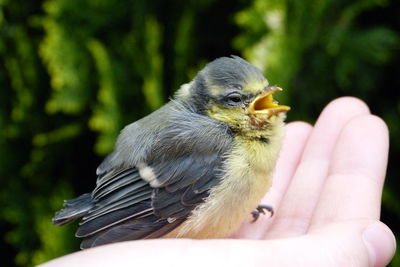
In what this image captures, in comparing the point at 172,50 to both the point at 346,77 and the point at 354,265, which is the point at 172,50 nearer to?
the point at 346,77

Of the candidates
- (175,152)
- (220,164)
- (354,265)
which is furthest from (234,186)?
(354,265)

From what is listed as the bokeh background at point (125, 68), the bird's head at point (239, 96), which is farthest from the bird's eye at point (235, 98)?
the bokeh background at point (125, 68)

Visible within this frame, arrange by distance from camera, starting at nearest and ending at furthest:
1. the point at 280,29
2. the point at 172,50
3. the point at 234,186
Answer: the point at 234,186, the point at 280,29, the point at 172,50

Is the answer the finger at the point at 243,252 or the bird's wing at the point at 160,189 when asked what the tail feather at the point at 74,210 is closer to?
the bird's wing at the point at 160,189

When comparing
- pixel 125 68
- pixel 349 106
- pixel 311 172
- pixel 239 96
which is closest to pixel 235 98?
pixel 239 96

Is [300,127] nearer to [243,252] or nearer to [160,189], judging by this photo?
[160,189]

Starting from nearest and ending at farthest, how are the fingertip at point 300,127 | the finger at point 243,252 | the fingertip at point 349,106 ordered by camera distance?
the finger at point 243,252
the fingertip at point 349,106
the fingertip at point 300,127
